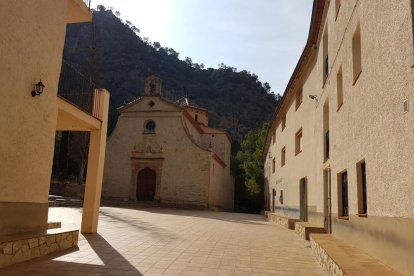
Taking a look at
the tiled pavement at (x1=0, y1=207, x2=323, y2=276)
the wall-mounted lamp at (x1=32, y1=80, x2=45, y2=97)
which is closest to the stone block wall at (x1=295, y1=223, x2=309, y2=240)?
the tiled pavement at (x1=0, y1=207, x2=323, y2=276)

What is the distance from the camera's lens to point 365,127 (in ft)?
19.4

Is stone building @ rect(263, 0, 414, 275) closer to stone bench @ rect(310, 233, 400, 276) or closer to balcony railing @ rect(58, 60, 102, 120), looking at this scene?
stone bench @ rect(310, 233, 400, 276)

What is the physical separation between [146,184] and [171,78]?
53815mm

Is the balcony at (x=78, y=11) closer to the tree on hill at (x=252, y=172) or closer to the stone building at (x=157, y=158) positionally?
the stone building at (x=157, y=158)

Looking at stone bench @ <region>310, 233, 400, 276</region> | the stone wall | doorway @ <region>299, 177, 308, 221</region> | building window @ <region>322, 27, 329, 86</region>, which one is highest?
building window @ <region>322, 27, 329, 86</region>

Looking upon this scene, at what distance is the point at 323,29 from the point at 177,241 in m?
7.57

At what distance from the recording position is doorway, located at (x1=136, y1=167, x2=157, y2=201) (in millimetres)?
29750

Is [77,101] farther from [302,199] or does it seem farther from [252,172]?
[252,172]

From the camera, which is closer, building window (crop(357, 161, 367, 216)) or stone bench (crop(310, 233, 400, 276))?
stone bench (crop(310, 233, 400, 276))

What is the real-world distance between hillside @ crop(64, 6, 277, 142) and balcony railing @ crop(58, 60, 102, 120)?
52495 millimetres

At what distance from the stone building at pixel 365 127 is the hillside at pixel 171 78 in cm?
5345

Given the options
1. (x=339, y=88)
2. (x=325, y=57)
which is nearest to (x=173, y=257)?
(x=339, y=88)

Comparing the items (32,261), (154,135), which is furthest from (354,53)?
(154,135)

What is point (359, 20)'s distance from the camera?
6555 mm
